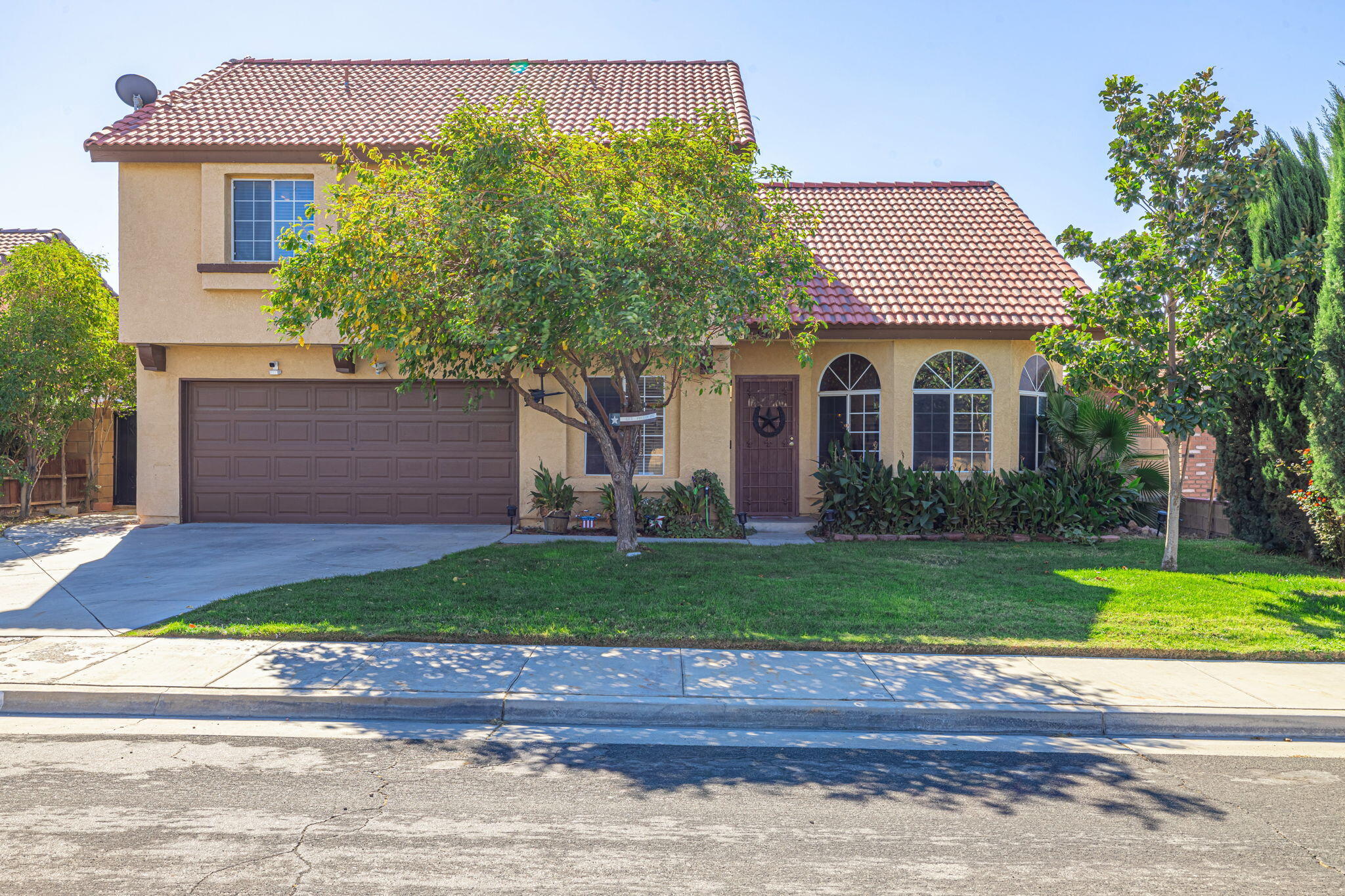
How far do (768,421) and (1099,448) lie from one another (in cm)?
521

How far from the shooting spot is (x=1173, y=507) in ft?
33.6

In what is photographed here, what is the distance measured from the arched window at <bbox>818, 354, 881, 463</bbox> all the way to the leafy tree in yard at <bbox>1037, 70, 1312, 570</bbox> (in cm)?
488

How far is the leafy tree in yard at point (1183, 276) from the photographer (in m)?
9.41

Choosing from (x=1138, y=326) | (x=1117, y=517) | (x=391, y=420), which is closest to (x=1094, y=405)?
(x=1117, y=517)

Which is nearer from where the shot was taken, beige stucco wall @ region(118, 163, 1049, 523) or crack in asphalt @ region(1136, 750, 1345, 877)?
crack in asphalt @ region(1136, 750, 1345, 877)

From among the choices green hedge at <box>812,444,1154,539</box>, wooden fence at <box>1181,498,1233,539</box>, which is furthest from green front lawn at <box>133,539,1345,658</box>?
wooden fence at <box>1181,498,1233,539</box>

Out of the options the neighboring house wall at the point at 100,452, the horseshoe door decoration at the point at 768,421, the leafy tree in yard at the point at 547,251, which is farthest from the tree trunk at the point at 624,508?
the neighboring house wall at the point at 100,452

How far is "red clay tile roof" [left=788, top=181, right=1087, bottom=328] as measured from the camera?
1421 centimetres

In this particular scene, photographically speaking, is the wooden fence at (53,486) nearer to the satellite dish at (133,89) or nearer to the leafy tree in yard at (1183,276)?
the satellite dish at (133,89)

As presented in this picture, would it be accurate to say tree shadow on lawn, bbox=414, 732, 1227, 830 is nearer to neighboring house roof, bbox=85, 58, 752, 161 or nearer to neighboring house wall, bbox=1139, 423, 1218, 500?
neighboring house roof, bbox=85, 58, 752, 161

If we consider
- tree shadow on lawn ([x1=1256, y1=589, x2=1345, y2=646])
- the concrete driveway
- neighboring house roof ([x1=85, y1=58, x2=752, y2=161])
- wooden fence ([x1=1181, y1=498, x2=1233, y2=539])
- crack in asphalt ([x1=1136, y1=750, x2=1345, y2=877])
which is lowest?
crack in asphalt ([x1=1136, y1=750, x2=1345, y2=877])

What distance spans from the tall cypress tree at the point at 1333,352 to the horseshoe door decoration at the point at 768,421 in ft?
24.4

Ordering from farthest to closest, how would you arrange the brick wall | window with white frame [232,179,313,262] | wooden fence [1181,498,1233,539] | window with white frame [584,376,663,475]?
the brick wall < window with white frame [584,376,663,475] < wooden fence [1181,498,1233,539] < window with white frame [232,179,313,262]

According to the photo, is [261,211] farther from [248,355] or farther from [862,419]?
[862,419]
